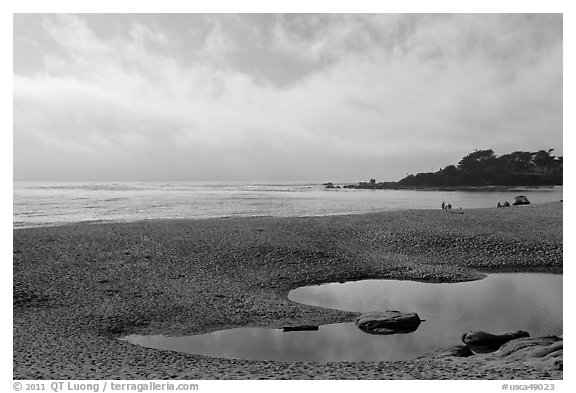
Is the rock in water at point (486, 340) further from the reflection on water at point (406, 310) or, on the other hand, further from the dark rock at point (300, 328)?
the dark rock at point (300, 328)

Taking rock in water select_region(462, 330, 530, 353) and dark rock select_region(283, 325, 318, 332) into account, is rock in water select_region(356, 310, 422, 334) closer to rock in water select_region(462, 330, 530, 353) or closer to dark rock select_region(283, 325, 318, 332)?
dark rock select_region(283, 325, 318, 332)

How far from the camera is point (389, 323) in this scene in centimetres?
1173

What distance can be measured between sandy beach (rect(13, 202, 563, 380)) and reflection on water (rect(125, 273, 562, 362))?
2.05 ft

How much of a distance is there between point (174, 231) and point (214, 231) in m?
2.44

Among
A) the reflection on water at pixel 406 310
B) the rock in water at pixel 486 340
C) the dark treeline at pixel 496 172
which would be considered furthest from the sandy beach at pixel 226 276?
the dark treeline at pixel 496 172

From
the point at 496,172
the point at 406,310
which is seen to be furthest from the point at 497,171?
the point at 406,310

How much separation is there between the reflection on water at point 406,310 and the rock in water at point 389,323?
246 mm

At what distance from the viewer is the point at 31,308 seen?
1284 cm

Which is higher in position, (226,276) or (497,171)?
(497,171)

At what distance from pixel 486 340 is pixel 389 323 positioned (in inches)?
99.0

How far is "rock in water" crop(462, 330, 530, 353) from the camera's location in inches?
405

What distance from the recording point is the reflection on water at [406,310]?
33.7 ft

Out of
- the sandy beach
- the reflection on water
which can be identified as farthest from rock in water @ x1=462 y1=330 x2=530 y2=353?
the sandy beach

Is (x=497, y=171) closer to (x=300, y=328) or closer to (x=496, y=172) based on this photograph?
(x=496, y=172)
